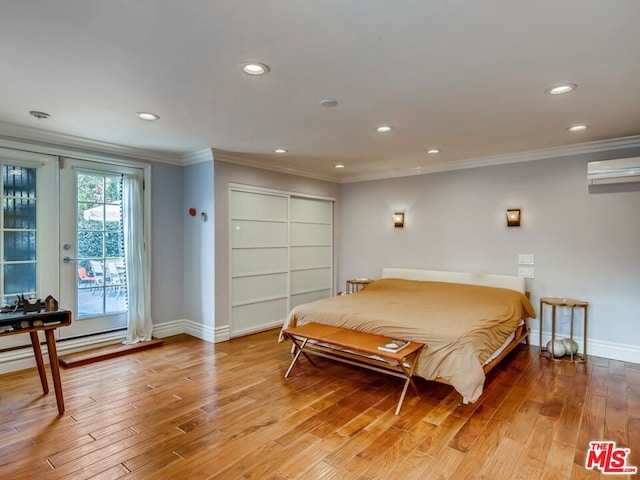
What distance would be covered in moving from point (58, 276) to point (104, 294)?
515mm

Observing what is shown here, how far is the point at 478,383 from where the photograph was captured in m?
2.67

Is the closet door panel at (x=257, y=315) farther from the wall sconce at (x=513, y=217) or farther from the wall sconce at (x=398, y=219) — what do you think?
the wall sconce at (x=513, y=217)

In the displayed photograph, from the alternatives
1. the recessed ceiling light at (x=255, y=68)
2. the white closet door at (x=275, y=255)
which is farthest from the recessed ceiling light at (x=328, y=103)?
the white closet door at (x=275, y=255)

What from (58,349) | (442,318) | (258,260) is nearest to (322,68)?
(442,318)

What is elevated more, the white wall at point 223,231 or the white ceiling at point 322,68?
the white ceiling at point 322,68

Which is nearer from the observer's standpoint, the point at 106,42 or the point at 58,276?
the point at 106,42

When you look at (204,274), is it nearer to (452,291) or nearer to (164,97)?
(164,97)

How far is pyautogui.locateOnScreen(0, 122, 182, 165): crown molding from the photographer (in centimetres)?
349

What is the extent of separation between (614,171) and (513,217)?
3.53 ft

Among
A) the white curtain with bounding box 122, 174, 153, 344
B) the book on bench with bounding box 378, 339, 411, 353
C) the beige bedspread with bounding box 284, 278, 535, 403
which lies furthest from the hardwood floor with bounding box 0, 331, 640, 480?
the white curtain with bounding box 122, 174, 153, 344

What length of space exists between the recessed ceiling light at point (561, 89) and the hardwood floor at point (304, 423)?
2323mm

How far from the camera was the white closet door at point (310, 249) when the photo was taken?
5.57 meters

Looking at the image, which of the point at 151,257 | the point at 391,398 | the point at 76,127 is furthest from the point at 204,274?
the point at 391,398

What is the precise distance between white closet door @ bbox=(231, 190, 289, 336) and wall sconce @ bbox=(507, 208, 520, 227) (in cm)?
298
